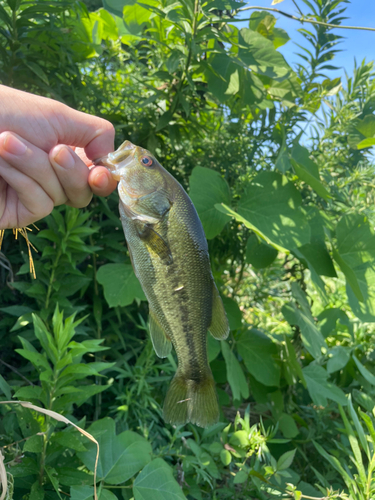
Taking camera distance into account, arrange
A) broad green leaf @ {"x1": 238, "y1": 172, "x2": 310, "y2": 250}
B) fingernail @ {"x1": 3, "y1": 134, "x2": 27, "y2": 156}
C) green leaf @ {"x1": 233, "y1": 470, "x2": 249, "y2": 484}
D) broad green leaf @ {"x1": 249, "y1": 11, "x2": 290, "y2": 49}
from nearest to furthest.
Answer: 1. fingernail @ {"x1": 3, "y1": 134, "x2": 27, "y2": 156}
2. green leaf @ {"x1": 233, "y1": 470, "x2": 249, "y2": 484}
3. broad green leaf @ {"x1": 238, "y1": 172, "x2": 310, "y2": 250}
4. broad green leaf @ {"x1": 249, "y1": 11, "x2": 290, "y2": 49}

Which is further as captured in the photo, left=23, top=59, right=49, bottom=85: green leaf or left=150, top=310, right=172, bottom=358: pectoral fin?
left=23, top=59, right=49, bottom=85: green leaf

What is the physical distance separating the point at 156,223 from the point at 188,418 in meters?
0.61

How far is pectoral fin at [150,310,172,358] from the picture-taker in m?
1.08

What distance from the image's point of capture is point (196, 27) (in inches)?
67.2

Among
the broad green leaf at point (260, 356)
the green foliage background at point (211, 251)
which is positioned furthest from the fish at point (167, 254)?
the broad green leaf at point (260, 356)

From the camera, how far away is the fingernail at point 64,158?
38.7 inches

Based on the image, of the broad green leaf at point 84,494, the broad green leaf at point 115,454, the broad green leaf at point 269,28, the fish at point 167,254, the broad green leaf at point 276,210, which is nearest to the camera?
the fish at point 167,254

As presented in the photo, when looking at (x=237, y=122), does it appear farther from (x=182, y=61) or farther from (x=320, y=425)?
(x=320, y=425)

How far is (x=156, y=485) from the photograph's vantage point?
123 centimetres

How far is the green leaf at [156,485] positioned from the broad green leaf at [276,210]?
1.01 meters

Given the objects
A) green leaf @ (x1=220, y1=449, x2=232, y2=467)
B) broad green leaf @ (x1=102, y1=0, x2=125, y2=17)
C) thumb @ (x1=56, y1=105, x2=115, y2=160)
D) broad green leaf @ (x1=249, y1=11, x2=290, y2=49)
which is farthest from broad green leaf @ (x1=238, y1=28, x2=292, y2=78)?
green leaf @ (x1=220, y1=449, x2=232, y2=467)

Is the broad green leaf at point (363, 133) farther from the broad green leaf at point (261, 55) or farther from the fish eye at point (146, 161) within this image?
the fish eye at point (146, 161)

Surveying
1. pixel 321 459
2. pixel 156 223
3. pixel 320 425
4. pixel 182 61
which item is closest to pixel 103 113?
pixel 182 61

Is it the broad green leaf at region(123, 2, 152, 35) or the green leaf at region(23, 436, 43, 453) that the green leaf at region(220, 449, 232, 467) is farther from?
the broad green leaf at region(123, 2, 152, 35)
